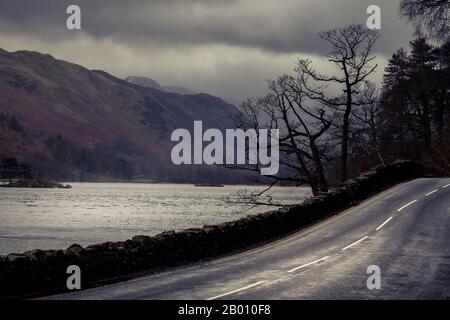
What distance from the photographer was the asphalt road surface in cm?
1580

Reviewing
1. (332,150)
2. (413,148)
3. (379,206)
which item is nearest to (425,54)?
(413,148)

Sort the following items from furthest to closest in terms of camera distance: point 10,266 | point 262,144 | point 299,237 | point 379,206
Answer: point 262,144 < point 379,206 < point 299,237 < point 10,266

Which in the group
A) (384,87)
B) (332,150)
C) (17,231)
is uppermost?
(384,87)

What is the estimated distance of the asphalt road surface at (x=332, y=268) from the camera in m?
15.8

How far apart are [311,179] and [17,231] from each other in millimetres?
38032

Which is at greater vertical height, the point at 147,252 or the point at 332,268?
the point at 147,252

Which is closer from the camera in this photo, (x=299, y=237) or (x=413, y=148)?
(x=299, y=237)

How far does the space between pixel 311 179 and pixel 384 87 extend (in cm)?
3936

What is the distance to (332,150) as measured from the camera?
5278 centimetres

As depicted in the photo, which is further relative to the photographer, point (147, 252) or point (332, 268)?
point (147, 252)

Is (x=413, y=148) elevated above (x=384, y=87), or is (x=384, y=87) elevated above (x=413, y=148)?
(x=384, y=87)

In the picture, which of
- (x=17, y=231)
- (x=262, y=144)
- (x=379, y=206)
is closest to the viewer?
(x=379, y=206)

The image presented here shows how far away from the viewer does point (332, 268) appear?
1967 cm
